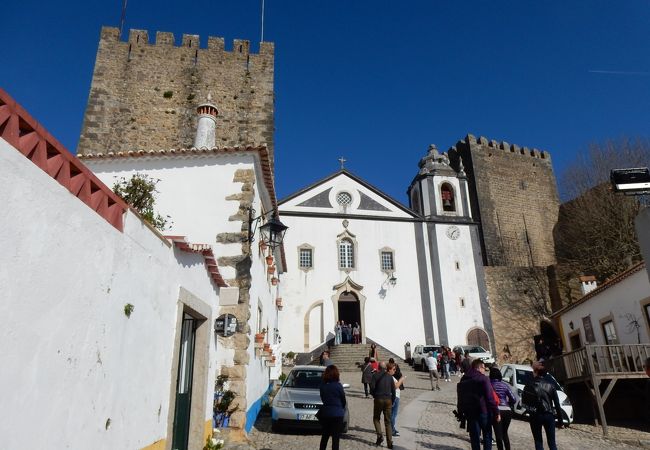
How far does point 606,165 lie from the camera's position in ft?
→ 85.4

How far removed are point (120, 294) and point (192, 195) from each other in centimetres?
541

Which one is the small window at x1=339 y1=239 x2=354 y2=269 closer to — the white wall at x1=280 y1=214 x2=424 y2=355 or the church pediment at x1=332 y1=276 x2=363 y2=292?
the white wall at x1=280 y1=214 x2=424 y2=355

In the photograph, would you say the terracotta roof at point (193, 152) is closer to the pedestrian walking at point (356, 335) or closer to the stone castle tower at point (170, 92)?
the stone castle tower at point (170, 92)

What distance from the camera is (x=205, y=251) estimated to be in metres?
6.32

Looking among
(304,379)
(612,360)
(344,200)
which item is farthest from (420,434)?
(344,200)

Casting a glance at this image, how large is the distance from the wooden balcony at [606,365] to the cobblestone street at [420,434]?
39.7 inches

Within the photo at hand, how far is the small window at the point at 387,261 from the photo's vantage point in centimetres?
2511

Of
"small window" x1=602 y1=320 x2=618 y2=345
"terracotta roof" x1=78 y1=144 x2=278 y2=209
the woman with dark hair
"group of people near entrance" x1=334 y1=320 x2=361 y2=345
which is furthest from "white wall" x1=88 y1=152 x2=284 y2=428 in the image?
"group of people near entrance" x1=334 y1=320 x2=361 y2=345

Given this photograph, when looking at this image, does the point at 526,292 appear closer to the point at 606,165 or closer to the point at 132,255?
the point at 606,165

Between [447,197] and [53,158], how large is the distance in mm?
25973

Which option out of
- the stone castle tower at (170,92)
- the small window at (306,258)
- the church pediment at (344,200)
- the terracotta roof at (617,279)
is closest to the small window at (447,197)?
the church pediment at (344,200)

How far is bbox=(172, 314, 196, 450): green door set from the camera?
6.09 meters

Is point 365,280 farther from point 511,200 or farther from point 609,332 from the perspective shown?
point 511,200

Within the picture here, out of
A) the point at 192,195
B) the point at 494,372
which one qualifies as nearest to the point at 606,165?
the point at 494,372
